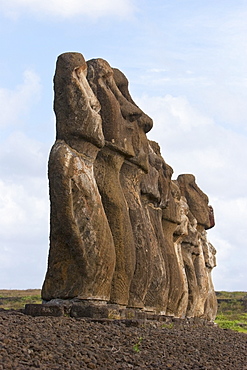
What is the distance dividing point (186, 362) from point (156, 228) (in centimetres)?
604

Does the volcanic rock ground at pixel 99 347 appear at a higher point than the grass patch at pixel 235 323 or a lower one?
lower

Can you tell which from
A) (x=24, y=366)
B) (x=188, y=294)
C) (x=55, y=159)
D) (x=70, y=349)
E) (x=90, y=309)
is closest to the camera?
(x=24, y=366)

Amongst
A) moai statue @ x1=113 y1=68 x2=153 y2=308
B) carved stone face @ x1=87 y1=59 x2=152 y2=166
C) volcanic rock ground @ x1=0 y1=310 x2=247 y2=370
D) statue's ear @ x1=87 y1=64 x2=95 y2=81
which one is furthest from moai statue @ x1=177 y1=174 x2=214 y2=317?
volcanic rock ground @ x1=0 y1=310 x2=247 y2=370

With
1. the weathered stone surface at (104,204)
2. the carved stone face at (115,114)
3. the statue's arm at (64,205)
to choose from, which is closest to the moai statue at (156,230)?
the weathered stone surface at (104,204)

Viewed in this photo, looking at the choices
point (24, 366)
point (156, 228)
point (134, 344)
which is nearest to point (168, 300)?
point (156, 228)

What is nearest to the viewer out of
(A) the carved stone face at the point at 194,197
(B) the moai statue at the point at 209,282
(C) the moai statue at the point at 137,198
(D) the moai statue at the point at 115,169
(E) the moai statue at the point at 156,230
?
(D) the moai statue at the point at 115,169

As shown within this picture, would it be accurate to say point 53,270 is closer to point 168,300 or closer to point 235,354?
point 235,354

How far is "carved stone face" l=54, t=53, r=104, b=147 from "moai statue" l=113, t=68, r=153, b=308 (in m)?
1.80

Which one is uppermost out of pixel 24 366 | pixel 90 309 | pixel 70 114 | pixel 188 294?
pixel 70 114

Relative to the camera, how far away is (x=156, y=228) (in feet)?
41.2

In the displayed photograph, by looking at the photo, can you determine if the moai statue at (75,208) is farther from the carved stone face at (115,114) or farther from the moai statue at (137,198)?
the moai statue at (137,198)

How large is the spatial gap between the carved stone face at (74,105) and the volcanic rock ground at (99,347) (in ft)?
8.94

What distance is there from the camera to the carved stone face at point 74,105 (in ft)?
29.4

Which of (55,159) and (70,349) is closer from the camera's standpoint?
(70,349)
